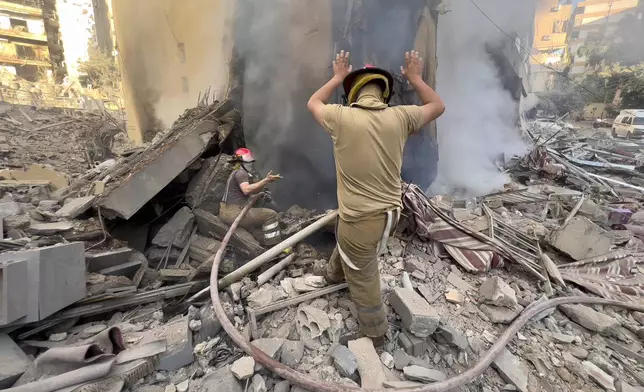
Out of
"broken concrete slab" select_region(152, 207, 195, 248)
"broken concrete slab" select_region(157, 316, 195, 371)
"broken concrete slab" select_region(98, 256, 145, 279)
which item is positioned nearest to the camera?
"broken concrete slab" select_region(157, 316, 195, 371)

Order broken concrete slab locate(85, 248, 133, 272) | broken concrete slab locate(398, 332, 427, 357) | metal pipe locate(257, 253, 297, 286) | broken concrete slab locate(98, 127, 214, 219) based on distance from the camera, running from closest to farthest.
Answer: broken concrete slab locate(398, 332, 427, 357), metal pipe locate(257, 253, 297, 286), broken concrete slab locate(85, 248, 133, 272), broken concrete slab locate(98, 127, 214, 219)

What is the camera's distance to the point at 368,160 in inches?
82.7

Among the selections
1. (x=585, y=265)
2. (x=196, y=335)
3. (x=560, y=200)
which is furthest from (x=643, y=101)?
(x=196, y=335)

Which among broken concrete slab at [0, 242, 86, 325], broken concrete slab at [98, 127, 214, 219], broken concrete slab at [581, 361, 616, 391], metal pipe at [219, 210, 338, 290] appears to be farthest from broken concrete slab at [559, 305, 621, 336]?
broken concrete slab at [98, 127, 214, 219]

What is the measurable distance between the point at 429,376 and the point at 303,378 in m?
0.91

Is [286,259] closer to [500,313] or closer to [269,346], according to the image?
[269,346]

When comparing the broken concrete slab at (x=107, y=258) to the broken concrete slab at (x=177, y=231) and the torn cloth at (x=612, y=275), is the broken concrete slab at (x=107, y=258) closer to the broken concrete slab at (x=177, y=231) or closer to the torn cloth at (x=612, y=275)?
the broken concrete slab at (x=177, y=231)

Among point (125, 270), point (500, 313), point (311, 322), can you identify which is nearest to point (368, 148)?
point (311, 322)

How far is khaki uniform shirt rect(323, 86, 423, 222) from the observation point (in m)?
2.07

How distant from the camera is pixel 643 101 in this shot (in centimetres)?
1476

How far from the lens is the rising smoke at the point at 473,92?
316 inches

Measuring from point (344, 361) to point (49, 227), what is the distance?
13.1 ft

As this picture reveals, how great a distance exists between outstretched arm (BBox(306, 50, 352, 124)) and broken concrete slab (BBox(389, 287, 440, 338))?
166 cm

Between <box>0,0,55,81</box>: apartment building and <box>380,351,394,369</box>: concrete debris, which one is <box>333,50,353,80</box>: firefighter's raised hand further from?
<box>0,0,55,81</box>: apartment building
